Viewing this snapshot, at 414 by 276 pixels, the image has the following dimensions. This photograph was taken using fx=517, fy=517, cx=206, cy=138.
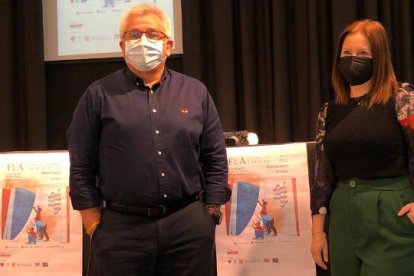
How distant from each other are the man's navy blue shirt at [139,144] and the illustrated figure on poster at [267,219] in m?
0.60

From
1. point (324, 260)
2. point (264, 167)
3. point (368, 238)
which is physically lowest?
point (324, 260)

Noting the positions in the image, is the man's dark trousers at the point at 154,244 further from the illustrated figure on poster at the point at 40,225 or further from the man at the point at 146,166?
the illustrated figure on poster at the point at 40,225

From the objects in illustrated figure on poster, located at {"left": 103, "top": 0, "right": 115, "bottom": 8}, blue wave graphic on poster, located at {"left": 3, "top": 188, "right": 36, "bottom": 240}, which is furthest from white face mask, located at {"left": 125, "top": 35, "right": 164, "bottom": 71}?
illustrated figure on poster, located at {"left": 103, "top": 0, "right": 115, "bottom": 8}

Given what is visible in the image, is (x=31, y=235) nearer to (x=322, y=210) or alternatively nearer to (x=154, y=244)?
(x=154, y=244)

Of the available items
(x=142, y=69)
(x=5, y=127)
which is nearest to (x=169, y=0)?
(x=5, y=127)

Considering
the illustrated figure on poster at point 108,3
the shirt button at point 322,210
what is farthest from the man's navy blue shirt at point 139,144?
the illustrated figure on poster at point 108,3

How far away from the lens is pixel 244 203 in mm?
2371

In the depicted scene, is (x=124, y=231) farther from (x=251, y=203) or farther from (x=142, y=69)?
(x=251, y=203)

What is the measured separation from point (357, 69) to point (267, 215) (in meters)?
0.89

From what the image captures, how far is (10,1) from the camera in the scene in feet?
13.0

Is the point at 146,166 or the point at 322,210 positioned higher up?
the point at 146,166

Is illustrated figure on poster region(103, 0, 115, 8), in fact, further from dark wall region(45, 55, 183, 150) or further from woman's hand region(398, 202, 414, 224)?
woman's hand region(398, 202, 414, 224)

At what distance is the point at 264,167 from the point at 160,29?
0.89m

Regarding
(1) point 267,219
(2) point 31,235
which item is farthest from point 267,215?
(2) point 31,235
